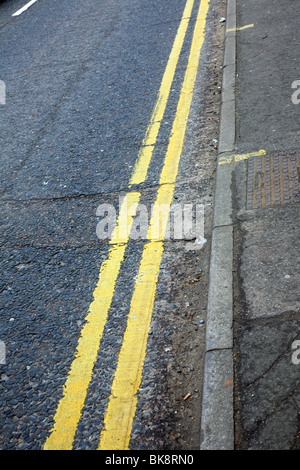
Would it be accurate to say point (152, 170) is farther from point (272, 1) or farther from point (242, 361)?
point (272, 1)

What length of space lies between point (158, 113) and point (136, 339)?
10.5 feet

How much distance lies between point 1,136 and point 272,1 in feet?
15.6

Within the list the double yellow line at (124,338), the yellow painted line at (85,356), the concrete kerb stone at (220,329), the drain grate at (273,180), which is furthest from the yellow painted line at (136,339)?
the drain grate at (273,180)

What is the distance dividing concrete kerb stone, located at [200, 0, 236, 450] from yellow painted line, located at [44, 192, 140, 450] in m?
0.66

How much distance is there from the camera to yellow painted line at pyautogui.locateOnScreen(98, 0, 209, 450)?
2.41 m

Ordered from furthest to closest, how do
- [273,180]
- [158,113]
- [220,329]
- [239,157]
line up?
[158,113]
[239,157]
[273,180]
[220,329]

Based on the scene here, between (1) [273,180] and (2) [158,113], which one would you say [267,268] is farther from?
(2) [158,113]

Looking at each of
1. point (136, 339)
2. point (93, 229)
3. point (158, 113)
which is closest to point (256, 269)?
point (136, 339)

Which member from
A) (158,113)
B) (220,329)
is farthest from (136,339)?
(158,113)

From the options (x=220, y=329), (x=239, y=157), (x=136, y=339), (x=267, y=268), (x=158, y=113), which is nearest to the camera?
(x=220, y=329)

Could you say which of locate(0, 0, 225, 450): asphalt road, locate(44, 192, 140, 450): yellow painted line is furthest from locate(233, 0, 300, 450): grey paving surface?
locate(44, 192, 140, 450): yellow painted line

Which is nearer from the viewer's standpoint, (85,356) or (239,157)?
(85,356)

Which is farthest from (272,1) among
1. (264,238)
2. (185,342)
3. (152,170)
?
(185,342)

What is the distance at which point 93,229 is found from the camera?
3854 millimetres
